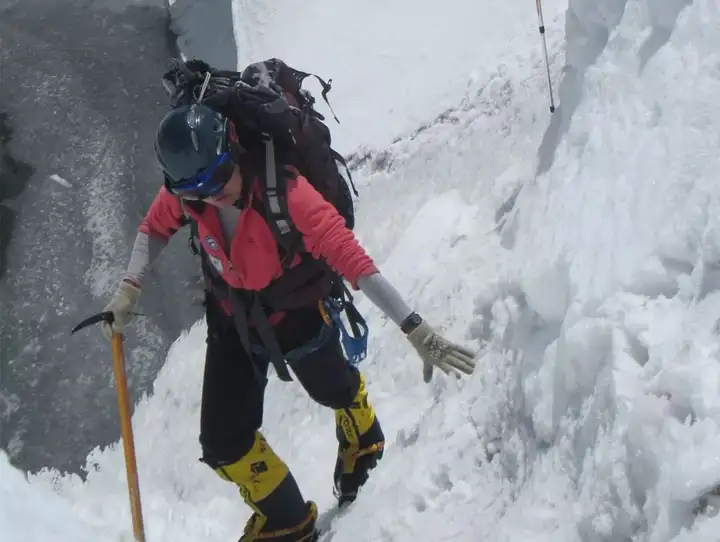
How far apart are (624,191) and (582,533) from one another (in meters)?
1.42

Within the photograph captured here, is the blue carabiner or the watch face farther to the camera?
the blue carabiner

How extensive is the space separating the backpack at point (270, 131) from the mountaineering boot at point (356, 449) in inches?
48.0

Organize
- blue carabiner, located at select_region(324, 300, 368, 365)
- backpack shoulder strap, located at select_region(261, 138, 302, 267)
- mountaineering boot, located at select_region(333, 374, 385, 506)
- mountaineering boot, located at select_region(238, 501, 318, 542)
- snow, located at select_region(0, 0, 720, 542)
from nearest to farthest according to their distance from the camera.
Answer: snow, located at select_region(0, 0, 720, 542) < backpack shoulder strap, located at select_region(261, 138, 302, 267) < blue carabiner, located at select_region(324, 300, 368, 365) < mountaineering boot, located at select_region(238, 501, 318, 542) < mountaineering boot, located at select_region(333, 374, 385, 506)

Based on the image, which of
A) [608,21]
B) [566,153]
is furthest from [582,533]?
[608,21]

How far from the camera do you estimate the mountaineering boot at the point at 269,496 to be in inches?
154

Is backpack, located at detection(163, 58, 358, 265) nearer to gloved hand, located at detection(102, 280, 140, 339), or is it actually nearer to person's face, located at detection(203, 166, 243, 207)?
person's face, located at detection(203, 166, 243, 207)

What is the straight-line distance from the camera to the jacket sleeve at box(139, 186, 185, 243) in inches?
146

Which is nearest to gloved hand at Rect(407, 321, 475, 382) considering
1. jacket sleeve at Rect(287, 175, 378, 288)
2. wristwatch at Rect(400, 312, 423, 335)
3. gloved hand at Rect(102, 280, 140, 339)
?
wristwatch at Rect(400, 312, 423, 335)

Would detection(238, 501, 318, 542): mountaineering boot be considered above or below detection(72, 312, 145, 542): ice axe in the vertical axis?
below

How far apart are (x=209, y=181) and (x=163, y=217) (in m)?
0.73

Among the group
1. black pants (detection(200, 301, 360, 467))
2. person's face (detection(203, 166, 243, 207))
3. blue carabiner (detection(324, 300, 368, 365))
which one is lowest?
black pants (detection(200, 301, 360, 467))

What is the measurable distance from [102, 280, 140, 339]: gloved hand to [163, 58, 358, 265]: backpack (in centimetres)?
88

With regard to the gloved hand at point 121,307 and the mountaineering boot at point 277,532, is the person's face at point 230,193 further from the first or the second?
the mountaineering boot at point 277,532

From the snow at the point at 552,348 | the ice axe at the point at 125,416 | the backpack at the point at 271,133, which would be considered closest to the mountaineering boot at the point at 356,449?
the snow at the point at 552,348
